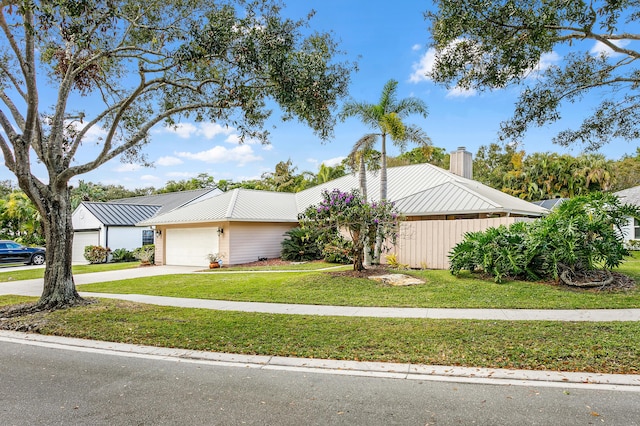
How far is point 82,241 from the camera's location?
86.6 feet

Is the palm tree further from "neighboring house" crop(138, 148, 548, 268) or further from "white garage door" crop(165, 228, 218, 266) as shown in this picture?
"white garage door" crop(165, 228, 218, 266)

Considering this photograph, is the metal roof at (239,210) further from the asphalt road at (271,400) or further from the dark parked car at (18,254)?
the asphalt road at (271,400)

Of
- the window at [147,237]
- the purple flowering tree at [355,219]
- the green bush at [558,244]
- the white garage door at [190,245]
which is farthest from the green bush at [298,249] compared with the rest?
the window at [147,237]

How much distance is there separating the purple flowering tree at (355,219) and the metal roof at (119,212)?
17956mm

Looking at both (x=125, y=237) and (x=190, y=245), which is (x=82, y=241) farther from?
(x=190, y=245)

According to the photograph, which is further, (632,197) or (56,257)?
(632,197)

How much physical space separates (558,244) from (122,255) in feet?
78.4

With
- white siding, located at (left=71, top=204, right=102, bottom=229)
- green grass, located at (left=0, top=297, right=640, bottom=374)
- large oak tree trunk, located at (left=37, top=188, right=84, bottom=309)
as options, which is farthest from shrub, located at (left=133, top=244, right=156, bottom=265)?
green grass, located at (left=0, top=297, right=640, bottom=374)

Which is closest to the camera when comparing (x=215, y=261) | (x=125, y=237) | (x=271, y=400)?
(x=271, y=400)

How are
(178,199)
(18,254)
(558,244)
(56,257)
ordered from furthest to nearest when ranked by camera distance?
1. (178,199)
2. (18,254)
3. (558,244)
4. (56,257)

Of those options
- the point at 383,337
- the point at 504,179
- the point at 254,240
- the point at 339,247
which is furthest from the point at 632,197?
the point at 383,337

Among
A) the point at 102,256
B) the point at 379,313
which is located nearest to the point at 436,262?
the point at 379,313

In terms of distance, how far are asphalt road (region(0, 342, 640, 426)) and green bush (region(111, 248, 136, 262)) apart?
70.0 ft

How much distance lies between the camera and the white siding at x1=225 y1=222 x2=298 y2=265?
19.5 metres
